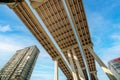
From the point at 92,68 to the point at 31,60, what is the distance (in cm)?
6309

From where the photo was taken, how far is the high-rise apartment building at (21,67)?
235 ft

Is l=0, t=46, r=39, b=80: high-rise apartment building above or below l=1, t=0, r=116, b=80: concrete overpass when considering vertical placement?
above

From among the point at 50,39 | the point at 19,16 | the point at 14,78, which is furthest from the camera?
the point at 14,78

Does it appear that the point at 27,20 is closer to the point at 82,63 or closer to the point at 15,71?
the point at 82,63

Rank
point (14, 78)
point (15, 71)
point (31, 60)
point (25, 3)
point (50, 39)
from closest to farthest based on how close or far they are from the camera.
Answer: point (25, 3)
point (50, 39)
point (14, 78)
point (15, 71)
point (31, 60)

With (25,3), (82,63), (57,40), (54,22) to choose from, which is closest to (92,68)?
(82,63)

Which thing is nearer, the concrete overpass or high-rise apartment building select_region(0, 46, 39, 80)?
the concrete overpass

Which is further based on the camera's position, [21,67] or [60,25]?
[21,67]

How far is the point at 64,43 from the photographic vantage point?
28.7 meters


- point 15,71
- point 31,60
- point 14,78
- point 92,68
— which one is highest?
point 31,60

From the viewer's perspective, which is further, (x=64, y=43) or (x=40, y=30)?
(x=64, y=43)

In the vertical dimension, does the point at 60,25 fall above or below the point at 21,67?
below

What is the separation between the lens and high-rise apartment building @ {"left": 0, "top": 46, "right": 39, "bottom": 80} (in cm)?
7154

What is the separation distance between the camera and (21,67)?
258ft
